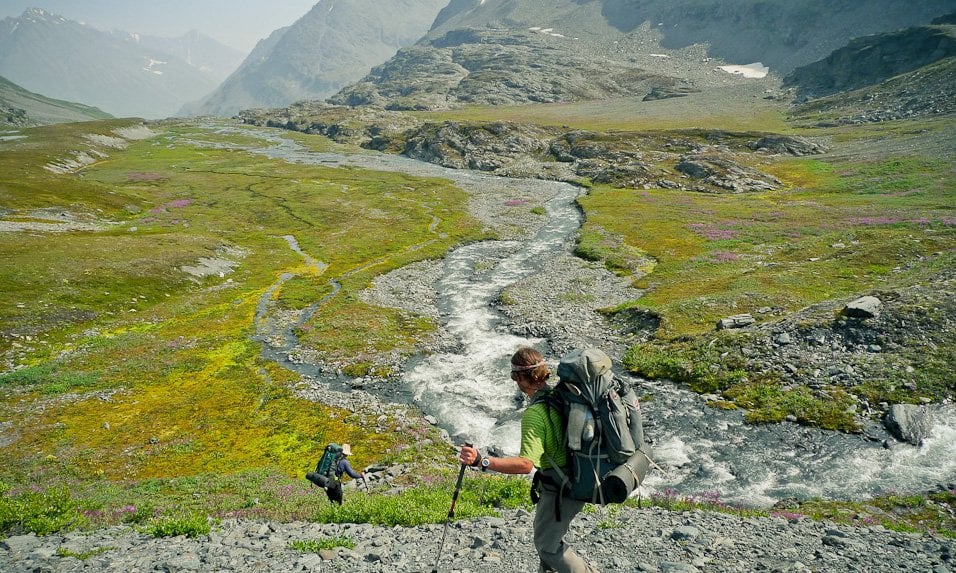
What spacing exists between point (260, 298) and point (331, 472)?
40.9m

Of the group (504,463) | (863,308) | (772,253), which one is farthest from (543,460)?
(772,253)

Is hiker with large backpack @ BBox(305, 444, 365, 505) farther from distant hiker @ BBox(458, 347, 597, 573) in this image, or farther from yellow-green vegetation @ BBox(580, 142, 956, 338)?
yellow-green vegetation @ BBox(580, 142, 956, 338)

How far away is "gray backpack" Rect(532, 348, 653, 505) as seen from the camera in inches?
302

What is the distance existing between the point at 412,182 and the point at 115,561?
4820 inches

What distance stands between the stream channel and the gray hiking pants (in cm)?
1316

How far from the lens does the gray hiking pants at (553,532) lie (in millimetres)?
8398

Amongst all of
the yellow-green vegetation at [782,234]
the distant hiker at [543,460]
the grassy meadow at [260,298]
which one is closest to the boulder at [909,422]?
the grassy meadow at [260,298]

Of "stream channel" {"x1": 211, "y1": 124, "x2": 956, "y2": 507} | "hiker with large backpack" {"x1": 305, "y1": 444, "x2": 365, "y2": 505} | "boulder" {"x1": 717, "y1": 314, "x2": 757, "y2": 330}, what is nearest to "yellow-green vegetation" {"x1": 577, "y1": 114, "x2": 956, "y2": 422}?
"boulder" {"x1": 717, "y1": 314, "x2": 757, "y2": 330}

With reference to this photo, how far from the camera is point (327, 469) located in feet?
61.0

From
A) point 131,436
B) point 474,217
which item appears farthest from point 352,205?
point 131,436

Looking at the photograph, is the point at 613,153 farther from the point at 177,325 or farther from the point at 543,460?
the point at 543,460

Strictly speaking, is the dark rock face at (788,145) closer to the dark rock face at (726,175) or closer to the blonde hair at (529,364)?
the dark rock face at (726,175)

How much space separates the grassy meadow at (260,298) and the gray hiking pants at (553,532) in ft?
21.4

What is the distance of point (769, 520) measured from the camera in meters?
14.9
